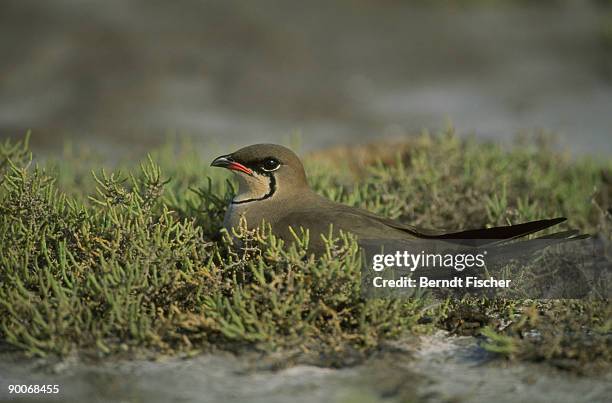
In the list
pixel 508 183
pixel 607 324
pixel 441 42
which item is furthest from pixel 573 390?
pixel 441 42

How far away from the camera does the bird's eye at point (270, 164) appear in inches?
162

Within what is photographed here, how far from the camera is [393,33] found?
1273 cm

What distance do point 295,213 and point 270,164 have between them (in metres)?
0.38

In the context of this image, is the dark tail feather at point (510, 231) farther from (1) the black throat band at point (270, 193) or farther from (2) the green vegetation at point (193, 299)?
(1) the black throat band at point (270, 193)

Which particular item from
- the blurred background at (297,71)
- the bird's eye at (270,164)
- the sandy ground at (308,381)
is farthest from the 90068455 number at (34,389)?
the blurred background at (297,71)

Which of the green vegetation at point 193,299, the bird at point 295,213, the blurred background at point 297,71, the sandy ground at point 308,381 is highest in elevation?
the blurred background at point 297,71

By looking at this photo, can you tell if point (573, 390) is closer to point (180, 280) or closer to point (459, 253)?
point (459, 253)

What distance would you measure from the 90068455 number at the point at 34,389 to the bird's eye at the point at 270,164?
5.48 feet

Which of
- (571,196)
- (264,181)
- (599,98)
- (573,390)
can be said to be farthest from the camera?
(599,98)

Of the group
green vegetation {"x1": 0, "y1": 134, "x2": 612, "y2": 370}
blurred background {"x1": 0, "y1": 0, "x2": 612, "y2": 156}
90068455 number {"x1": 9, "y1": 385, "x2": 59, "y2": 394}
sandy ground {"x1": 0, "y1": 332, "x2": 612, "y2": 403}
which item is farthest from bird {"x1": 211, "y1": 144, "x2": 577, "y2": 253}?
blurred background {"x1": 0, "y1": 0, "x2": 612, "y2": 156}

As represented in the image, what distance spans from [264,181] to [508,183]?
6.56 feet

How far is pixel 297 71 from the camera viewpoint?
11.0 m

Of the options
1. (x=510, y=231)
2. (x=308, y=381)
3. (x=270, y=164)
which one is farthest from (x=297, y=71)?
(x=308, y=381)

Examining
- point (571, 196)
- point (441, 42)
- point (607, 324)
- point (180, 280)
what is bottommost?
point (607, 324)
